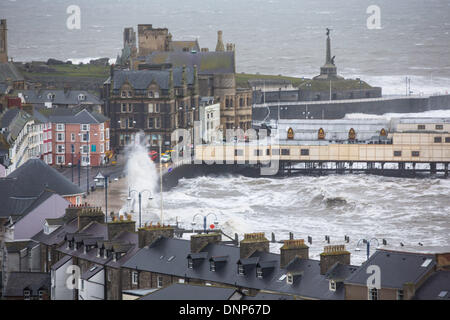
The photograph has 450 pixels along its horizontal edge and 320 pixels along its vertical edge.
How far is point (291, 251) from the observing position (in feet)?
177

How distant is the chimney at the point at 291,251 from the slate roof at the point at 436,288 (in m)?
7.66

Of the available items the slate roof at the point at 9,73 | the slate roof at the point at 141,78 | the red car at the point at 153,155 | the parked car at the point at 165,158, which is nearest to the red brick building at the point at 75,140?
the red car at the point at 153,155

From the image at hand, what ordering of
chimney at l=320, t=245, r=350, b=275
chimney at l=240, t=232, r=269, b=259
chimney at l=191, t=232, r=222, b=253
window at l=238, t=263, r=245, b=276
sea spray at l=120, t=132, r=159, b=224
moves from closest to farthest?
chimney at l=320, t=245, r=350, b=275 → window at l=238, t=263, r=245, b=276 → chimney at l=240, t=232, r=269, b=259 → chimney at l=191, t=232, r=222, b=253 → sea spray at l=120, t=132, r=159, b=224

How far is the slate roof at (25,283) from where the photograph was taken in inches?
2307

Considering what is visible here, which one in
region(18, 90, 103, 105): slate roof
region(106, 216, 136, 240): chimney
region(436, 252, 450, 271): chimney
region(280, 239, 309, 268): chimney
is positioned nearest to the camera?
region(436, 252, 450, 271): chimney

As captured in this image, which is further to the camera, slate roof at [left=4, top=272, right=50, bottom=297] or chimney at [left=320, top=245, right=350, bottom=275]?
slate roof at [left=4, top=272, right=50, bottom=297]

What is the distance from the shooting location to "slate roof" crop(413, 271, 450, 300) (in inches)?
1801

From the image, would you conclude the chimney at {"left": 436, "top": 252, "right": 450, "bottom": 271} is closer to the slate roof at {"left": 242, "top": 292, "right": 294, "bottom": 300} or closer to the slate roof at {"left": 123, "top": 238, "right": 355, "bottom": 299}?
the slate roof at {"left": 123, "top": 238, "right": 355, "bottom": 299}

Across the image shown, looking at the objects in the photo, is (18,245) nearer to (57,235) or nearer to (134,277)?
(57,235)

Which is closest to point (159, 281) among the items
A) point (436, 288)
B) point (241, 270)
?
point (241, 270)

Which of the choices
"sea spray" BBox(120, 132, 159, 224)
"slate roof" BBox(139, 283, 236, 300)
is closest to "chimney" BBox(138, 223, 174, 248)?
"slate roof" BBox(139, 283, 236, 300)

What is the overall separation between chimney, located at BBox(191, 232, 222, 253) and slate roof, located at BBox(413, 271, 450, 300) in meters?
12.8

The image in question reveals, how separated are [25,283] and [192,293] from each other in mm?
15221
